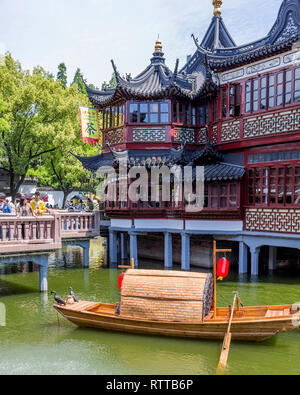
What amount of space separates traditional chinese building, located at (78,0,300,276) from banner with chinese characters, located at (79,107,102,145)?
1542 millimetres

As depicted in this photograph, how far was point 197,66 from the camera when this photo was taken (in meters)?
24.8

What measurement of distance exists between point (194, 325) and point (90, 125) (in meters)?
17.7

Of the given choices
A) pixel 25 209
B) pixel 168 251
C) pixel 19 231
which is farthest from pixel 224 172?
pixel 19 231

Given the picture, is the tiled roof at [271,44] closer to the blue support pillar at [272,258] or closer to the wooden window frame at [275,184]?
the wooden window frame at [275,184]

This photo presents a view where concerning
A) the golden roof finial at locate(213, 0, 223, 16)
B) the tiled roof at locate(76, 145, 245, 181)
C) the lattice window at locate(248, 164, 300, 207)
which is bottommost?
the lattice window at locate(248, 164, 300, 207)

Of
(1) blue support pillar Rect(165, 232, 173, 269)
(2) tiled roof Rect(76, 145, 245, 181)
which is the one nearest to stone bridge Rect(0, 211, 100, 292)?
(2) tiled roof Rect(76, 145, 245, 181)

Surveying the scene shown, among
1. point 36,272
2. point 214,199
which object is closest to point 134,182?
point 214,199

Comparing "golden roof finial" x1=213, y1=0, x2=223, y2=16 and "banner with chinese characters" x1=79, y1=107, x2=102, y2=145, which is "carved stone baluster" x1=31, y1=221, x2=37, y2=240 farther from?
"golden roof finial" x1=213, y1=0, x2=223, y2=16

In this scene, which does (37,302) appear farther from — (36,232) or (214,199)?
(214,199)

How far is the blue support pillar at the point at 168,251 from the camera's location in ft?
72.0

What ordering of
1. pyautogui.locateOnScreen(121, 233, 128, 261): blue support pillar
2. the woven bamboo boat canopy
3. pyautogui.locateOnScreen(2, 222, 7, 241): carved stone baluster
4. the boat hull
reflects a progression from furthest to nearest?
1. pyautogui.locateOnScreen(121, 233, 128, 261): blue support pillar
2. pyautogui.locateOnScreen(2, 222, 7, 241): carved stone baluster
3. the woven bamboo boat canopy
4. the boat hull

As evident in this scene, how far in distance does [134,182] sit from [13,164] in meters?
11.5

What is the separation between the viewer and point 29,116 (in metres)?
29.4

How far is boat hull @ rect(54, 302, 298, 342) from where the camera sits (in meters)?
11.2
